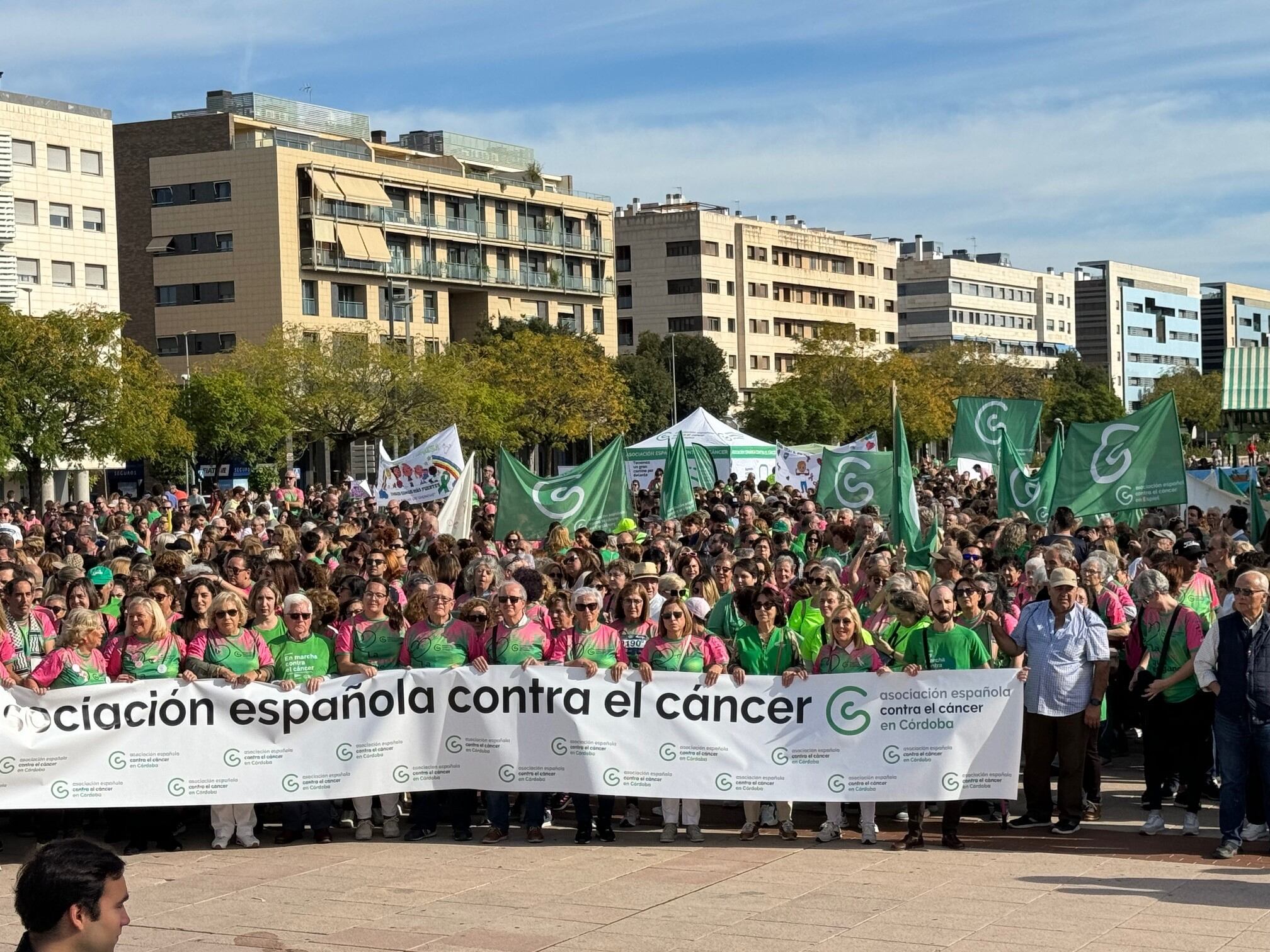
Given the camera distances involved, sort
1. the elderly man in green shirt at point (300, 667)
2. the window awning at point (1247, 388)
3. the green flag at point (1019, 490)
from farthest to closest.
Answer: the window awning at point (1247, 388) < the green flag at point (1019, 490) < the elderly man in green shirt at point (300, 667)

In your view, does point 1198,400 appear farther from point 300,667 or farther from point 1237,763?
point 300,667

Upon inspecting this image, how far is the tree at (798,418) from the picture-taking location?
8425cm

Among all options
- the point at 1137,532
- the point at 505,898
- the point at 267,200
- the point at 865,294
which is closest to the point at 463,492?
the point at 1137,532

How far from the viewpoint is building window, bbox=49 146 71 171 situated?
216ft

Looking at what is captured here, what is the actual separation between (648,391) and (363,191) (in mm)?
19052

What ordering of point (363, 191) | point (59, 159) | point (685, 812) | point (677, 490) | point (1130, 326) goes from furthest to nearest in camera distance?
point (1130, 326), point (363, 191), point (59, 159), point (677, 490), point (685, 812)

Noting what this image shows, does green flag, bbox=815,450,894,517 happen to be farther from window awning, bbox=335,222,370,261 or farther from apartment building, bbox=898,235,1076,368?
apartment building, bbox=898,235,1076,368

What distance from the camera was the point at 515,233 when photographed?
280 ft

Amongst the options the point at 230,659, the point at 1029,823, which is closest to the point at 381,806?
the point at 230,659

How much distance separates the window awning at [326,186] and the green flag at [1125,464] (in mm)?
58877

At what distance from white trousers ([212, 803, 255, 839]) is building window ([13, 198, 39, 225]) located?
191 ft

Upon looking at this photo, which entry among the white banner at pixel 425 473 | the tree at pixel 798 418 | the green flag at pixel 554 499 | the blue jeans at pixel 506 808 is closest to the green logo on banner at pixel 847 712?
the blue jeans at pixel 506 808

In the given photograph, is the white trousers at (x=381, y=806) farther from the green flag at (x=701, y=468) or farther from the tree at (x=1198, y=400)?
the tree at (x=1198, y=400)

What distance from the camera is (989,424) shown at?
27734 mm
